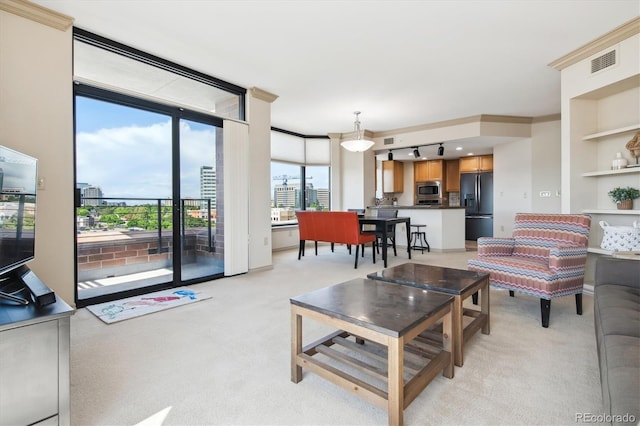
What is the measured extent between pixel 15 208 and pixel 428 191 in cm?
826

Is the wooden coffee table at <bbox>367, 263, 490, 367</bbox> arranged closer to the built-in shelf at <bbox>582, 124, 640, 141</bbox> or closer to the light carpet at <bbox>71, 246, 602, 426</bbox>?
the light carpet at <bbox>71, 246, 602, 426</bbox>

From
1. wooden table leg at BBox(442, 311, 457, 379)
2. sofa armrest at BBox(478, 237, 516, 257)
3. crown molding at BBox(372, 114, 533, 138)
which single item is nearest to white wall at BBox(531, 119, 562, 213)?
crown molding at BBox(372, 114, 533, 138)

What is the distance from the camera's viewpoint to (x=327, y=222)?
5.00 m

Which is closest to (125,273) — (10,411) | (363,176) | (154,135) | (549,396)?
(154,135)

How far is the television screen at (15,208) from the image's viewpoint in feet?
4.83

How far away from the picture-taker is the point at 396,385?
1307mm

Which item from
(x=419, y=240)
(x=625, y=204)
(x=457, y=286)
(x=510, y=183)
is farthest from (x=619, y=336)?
(x=510, y=183)

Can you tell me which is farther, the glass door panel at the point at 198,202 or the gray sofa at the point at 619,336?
the glass door panel at the point at 198,202

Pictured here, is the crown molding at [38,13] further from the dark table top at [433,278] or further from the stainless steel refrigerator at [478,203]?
the stainless steel refrigerator at [478,203]

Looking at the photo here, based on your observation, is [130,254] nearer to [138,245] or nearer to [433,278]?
[138,245]

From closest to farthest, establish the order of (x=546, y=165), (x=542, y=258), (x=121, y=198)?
(x=542, y=258) → (x=121, y=198) → (x=546, y=165)

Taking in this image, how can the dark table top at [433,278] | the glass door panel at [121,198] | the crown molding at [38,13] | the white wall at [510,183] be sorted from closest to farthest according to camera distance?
the dark table top at [433,278] < the crown molding at [38,13] < the glass door panel at [121,198] < the white wall at [510,183]

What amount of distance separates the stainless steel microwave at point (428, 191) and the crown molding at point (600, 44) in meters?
4.78

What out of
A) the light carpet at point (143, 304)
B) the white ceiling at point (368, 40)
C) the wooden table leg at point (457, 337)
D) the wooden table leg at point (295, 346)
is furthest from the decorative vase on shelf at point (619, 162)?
the light carpet at point (143, 304)
